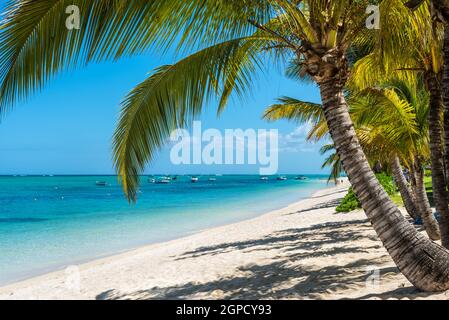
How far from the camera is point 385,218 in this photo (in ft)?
13.1

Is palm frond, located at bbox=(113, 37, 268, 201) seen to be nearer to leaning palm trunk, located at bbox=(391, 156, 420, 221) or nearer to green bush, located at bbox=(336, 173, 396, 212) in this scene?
leaning palm trunk, located at bbox=(391, 156, 420, 221)

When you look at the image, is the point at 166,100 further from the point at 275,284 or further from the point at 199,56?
the point at 275,284

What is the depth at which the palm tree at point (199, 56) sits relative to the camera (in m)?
3.03

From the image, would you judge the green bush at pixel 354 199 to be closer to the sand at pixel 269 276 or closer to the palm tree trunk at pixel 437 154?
the sand at pixel 269 276

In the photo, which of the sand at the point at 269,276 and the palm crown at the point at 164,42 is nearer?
the palm crown at the point at 164,42

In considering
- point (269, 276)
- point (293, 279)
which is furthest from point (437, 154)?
point (269, 276)

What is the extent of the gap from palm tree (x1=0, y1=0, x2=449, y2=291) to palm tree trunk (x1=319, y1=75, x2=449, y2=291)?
10 millimetres

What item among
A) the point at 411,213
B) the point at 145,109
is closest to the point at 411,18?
the point at 145,109

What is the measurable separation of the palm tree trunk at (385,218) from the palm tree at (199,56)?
10 millimetres

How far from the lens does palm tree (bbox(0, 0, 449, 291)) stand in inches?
119
